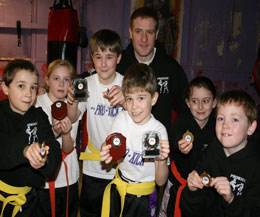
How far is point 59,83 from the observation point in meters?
3.04

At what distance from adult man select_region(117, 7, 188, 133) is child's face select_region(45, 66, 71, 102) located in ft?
2.33

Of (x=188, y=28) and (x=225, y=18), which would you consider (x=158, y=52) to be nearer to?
(x=188, y=28)

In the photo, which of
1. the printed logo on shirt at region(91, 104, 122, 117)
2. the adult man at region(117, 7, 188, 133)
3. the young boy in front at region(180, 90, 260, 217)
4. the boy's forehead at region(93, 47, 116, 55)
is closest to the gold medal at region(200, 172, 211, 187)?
the young boy in front at region(180, 90, 260, 217)

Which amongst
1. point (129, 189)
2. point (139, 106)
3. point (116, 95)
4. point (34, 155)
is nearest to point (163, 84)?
point (116, 95)

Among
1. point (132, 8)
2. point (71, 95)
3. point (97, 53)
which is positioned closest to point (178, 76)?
point (97, 53)

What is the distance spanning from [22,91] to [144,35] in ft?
5.49

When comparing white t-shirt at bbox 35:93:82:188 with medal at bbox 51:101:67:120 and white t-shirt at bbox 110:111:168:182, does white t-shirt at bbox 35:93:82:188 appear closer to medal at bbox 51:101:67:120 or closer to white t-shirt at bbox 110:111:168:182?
medal at bbox 51:101:67:120

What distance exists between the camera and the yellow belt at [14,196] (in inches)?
89.8

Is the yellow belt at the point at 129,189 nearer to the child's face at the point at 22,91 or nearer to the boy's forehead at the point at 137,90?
the boy's forehead at the point at 137,90

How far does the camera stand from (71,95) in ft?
8.94

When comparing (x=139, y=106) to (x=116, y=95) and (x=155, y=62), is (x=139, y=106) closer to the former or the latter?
(x=116, y=95)

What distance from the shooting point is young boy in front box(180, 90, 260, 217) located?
6.46ft

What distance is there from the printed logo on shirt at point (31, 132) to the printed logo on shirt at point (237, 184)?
1.60 m

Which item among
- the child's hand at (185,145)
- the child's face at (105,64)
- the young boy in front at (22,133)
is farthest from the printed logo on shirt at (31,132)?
the child's hand at (185,145)
